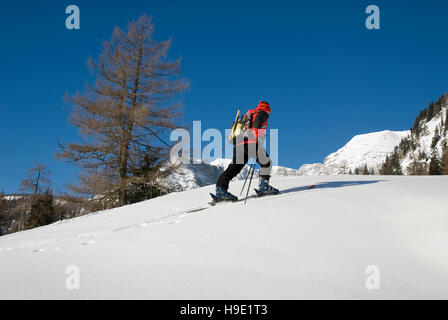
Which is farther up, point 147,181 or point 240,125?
point 240,125

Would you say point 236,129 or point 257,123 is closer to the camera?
point 257,123

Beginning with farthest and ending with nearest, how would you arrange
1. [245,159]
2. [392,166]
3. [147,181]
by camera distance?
[392,166] → [147,181] → [245,159]

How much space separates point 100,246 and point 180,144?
1027 cm

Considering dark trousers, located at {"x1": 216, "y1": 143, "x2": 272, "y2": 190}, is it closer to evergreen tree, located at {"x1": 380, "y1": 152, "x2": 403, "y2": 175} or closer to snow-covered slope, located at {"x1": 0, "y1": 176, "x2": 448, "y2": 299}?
snow-covered slope, located at {"x1": 0, "y1": 176, "x2": 448, "y2": 299}

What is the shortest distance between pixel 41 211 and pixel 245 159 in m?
24.4

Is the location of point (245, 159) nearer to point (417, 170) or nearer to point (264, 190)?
point (264, 190)

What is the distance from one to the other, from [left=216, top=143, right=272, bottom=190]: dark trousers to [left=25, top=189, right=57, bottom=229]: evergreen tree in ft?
77.3

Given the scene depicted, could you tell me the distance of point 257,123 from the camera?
5219 millimetres

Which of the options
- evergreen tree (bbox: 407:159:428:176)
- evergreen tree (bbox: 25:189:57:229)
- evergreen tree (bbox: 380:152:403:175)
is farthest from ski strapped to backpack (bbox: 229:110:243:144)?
evergreen tree (bbox: 380:152:403:175)

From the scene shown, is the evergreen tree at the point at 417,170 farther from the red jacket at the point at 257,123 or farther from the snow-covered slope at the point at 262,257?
the snow-covered slope at the point at 262,257

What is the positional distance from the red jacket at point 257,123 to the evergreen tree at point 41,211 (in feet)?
79.0

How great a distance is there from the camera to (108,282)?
202 centimetres

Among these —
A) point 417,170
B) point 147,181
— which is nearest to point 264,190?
point 147,181
